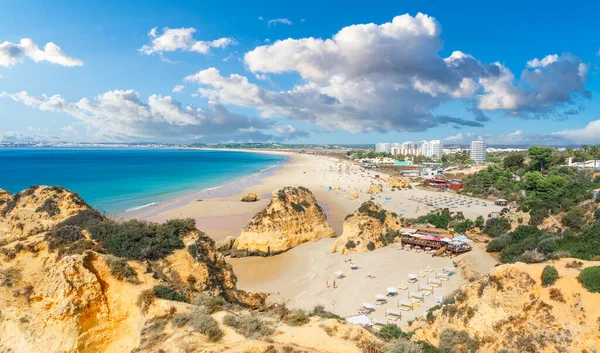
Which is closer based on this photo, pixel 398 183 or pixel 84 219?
pixel 84 219

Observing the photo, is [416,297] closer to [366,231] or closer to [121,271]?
[366,231]

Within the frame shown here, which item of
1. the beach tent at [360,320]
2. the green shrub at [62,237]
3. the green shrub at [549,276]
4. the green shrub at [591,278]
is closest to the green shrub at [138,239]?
the green shrub at [62,237]

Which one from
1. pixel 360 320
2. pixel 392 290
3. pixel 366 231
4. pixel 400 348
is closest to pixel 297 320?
pixel 400 348

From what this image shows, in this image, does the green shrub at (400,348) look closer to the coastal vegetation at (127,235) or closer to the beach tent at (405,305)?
the coastal vegetation at (127,235)

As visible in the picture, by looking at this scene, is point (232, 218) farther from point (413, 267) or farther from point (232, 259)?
point (413, 267)

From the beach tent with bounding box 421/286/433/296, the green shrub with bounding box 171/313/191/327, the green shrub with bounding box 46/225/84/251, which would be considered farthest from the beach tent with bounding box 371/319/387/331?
the green shrub with bounding box 46/225/84/251

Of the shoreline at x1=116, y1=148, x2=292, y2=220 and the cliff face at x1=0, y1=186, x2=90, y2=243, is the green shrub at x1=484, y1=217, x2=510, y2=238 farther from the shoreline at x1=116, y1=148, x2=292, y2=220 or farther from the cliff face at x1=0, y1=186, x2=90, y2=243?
the shoreline at x1=116, y1=148, x2=292, y2=220
